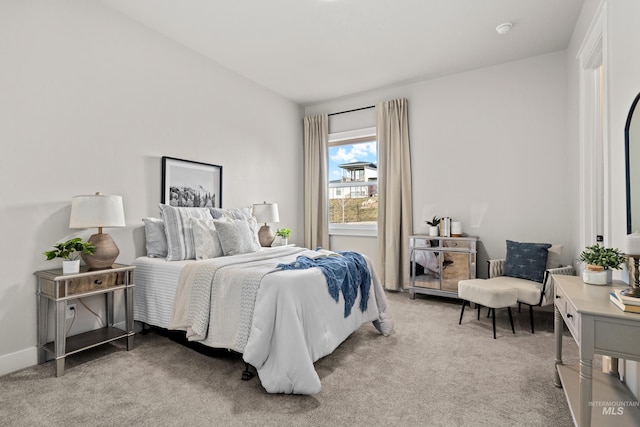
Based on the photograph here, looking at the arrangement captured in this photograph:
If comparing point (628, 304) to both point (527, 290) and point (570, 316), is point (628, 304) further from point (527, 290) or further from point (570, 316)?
point (527, 290)

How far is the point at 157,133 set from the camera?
11.0 feet

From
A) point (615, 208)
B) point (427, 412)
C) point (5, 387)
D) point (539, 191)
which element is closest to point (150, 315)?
point (5, 387)

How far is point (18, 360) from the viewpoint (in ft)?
7.77

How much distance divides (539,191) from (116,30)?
4.74 m

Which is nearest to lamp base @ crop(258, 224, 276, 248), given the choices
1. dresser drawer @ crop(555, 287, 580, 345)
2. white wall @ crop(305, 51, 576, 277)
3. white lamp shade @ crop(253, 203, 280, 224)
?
white lamp shade @ crop(253, 203, 280, 224)

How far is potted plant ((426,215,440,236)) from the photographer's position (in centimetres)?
420

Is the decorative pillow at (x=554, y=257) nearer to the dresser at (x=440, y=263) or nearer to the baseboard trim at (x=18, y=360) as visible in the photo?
the dresser at (x=440, y=263)

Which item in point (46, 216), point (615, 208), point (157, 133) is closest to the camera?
point (615, 208)

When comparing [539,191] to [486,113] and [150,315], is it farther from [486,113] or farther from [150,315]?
[150,315]

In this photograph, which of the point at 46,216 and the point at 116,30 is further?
the point at 116,30

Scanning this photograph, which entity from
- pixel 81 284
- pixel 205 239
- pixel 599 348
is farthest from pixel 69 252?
pixel 599 348

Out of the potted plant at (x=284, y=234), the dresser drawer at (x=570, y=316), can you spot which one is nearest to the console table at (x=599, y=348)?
the dresser drawer at (x=570, y=316)

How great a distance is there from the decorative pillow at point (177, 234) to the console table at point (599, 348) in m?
2.84

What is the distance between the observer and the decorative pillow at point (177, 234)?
2997 mm
